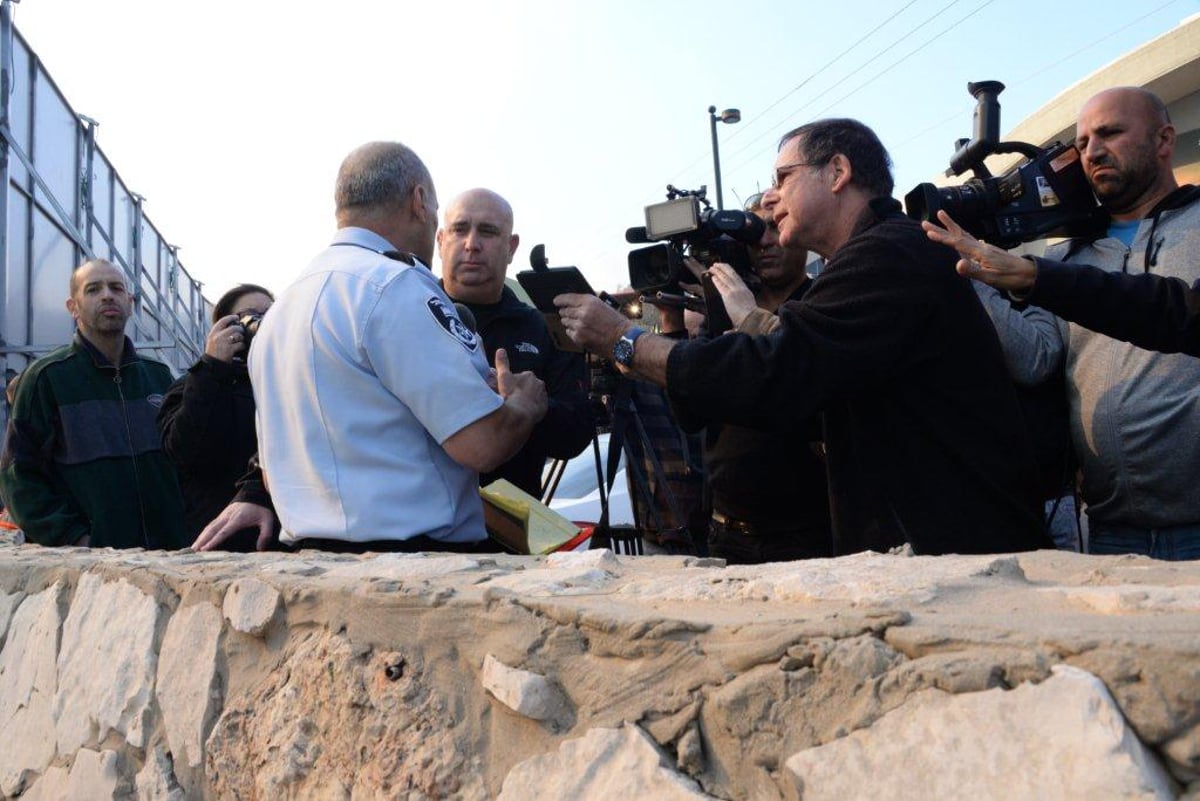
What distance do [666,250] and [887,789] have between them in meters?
1.99

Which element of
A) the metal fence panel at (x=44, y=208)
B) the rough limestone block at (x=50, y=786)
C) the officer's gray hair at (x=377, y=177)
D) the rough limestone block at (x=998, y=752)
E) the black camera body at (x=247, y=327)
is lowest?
the rough limestone block at (x=50, y=786)

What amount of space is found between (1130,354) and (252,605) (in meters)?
1.86

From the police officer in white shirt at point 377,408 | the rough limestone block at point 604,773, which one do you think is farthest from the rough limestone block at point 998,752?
the police officer in white shirt at point 377,408

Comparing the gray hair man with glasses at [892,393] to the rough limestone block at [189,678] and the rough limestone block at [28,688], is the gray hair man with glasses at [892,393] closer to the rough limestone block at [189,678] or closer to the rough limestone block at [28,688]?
the rough limestone block at [189,678]

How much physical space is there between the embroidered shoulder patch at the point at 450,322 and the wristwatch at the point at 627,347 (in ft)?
1.03

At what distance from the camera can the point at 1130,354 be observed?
84.7 inches

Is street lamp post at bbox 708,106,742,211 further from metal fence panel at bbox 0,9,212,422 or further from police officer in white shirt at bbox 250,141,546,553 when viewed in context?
police officer in white shirt at bbox 250,141,546,553

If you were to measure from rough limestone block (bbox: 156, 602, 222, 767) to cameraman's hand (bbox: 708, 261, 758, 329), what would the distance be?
1.27 metres

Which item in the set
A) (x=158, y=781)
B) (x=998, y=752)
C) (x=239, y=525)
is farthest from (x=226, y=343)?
(x=998, y=752)

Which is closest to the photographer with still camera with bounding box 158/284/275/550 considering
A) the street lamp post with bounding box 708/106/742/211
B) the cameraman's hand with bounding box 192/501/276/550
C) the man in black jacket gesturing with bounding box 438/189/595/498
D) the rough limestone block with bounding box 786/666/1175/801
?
the cameraman's hand with bounding box 192/501/276/550

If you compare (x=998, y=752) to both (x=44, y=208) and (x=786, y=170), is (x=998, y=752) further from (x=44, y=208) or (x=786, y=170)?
(x=44, y=208)

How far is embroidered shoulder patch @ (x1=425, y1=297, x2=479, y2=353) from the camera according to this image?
1968 millimetres

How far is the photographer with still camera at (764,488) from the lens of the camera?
243 centimetres

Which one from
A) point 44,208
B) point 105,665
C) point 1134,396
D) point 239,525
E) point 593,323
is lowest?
point 105,665
